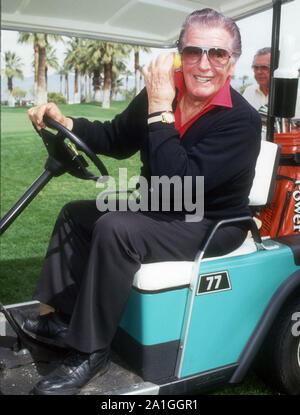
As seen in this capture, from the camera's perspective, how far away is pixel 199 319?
1.80 meters

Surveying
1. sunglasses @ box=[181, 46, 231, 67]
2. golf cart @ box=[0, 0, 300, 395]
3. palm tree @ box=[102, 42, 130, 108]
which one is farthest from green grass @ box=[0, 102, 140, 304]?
palm tree @ box=[102, 42, 130, 108]

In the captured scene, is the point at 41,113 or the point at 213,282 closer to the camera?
the point at 213,282

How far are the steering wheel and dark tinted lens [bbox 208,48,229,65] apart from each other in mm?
606

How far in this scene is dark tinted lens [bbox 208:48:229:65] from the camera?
6.24 feet

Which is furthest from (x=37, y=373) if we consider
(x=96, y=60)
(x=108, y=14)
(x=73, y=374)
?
(x=96, y=60)

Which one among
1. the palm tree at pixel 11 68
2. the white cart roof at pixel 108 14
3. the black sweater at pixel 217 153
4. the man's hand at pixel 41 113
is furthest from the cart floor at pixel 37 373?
the palm tree at pixel 11 68

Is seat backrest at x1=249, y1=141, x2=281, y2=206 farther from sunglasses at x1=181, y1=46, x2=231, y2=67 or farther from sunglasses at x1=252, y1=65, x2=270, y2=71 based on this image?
sunglasses at x1=252, y1=65, x2=270, y2=71

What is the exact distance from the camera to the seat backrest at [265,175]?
7.21ft

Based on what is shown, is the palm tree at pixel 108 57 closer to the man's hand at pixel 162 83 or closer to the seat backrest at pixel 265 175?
the seat backrest at pixel 265 175

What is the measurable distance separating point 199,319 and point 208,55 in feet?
3.35

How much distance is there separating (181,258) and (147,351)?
1.22ft

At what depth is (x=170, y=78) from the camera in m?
1.81

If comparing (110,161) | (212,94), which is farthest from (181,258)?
(110,161)

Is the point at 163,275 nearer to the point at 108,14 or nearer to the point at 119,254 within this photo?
the point at 119,254
